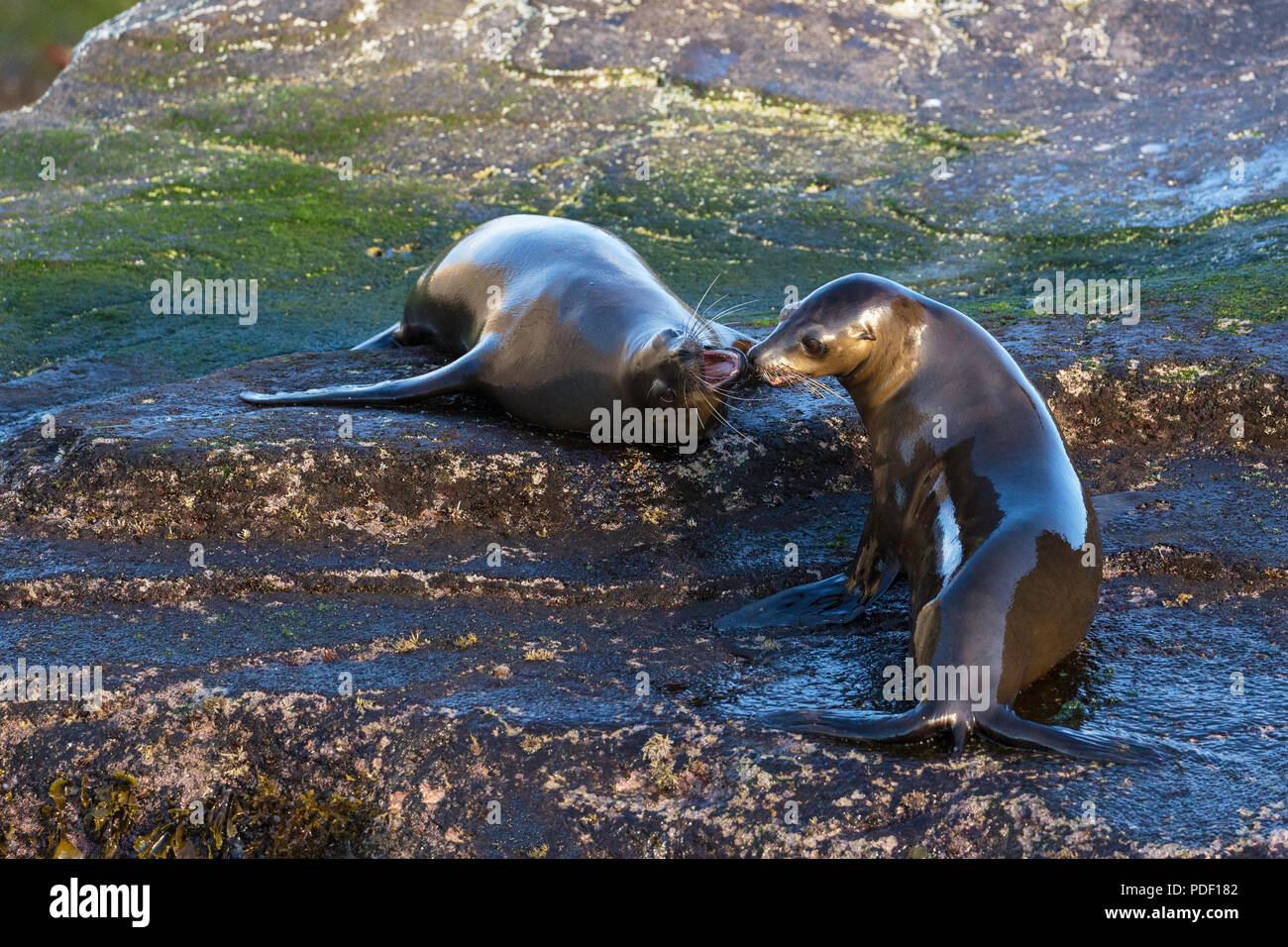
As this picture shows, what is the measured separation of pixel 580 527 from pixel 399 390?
4.10 feet

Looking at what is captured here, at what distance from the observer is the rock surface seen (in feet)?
11.1

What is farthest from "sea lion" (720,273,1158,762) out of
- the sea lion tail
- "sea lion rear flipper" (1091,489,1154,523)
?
→ "sea lion rear flipper" (1091,489,1154,523)

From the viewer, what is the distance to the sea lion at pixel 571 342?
17.1ft

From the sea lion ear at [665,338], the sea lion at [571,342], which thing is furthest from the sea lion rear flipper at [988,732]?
the sea lion ear at [665,338]

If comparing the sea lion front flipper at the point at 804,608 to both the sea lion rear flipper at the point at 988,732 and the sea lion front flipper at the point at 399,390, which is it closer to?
the sea lion rear flipper at the point at 988,732

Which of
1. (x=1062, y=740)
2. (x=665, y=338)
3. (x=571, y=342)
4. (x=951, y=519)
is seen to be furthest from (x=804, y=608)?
(x=571, y=342)

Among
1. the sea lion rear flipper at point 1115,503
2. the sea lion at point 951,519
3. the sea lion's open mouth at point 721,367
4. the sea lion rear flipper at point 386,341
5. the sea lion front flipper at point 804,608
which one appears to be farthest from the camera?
the sea lion rear flipper at point 386,341

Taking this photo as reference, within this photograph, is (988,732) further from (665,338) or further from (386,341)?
(386,341)

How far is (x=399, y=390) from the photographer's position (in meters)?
5.57

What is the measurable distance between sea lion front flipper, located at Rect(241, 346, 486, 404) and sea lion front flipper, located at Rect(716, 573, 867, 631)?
1.94m

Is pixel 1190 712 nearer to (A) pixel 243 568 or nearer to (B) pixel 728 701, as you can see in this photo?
(B) pixel 728 701

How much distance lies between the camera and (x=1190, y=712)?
11.7 feet

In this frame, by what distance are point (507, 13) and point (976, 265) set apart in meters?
5.73

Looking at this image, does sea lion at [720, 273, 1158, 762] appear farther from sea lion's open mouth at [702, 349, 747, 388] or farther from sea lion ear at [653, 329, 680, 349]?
sea lion ear at [653, 329, 680, 349]
